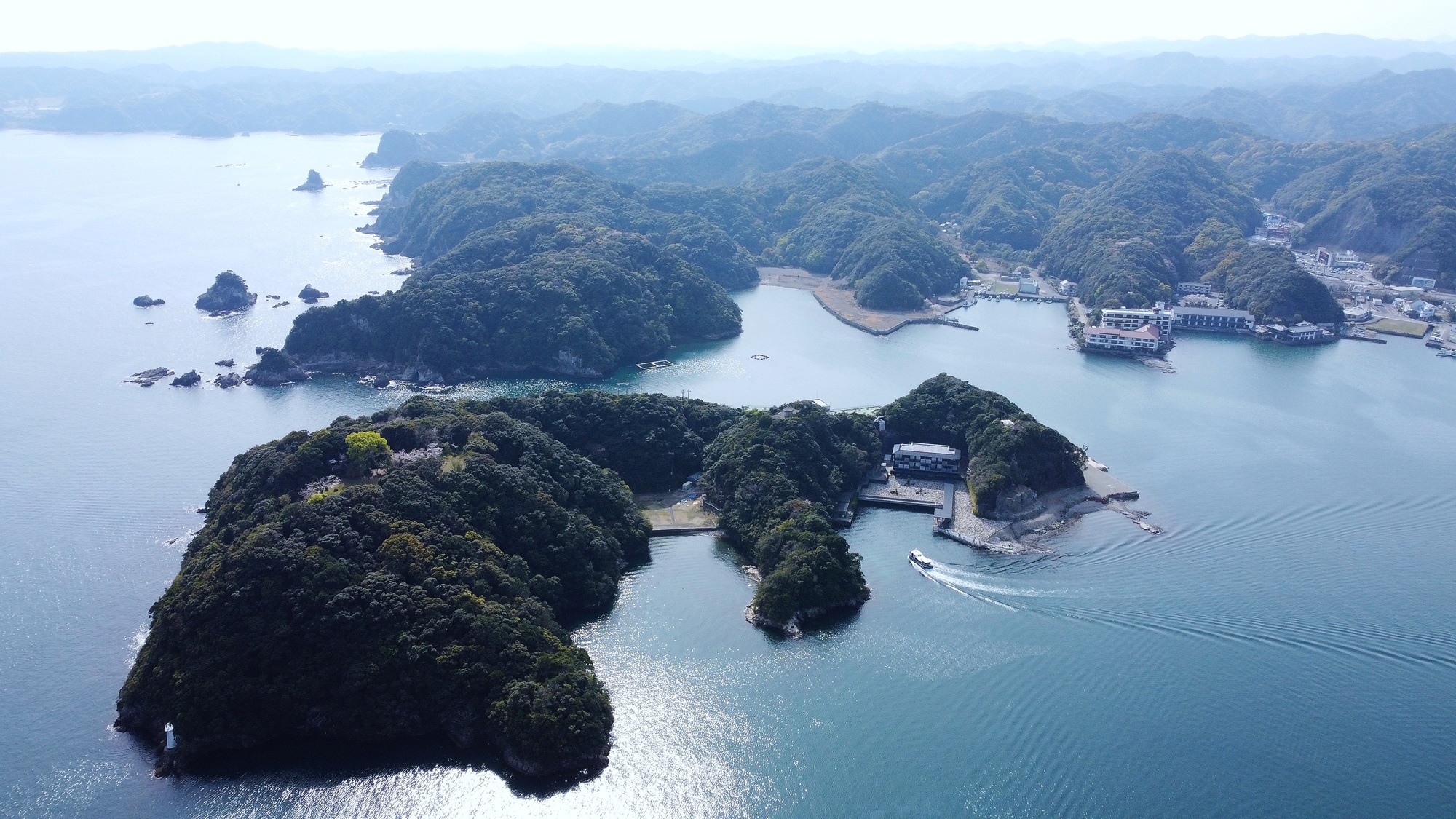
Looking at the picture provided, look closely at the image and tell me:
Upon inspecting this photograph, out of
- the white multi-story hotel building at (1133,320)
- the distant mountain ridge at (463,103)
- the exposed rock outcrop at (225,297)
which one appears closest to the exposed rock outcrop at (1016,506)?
the white multi-story hotel building at (1133,320)

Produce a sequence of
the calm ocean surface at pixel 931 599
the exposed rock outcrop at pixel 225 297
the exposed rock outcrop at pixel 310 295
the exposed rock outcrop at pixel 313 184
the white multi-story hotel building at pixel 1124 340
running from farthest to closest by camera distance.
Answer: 1. the exposed rock outcrop at pixel 313 184
2. the exposed rock outcrop at pixel 310 295
3. the exposed rock outcrop at pixel 225 297
4. the white multi-story hotel building at pixel 1124 340
5. the calm ocean surface at pixel 931 599

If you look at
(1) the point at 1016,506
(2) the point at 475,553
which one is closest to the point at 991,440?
(1) the point at 1016,506

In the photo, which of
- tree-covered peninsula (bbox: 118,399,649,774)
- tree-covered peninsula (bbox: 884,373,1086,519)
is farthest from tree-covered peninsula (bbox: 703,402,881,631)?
tree-covered peninsula (bbox: 118,399,649,774)

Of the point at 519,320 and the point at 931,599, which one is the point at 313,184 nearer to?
the point at 519,320

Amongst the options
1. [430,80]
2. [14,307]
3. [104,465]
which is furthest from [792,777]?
[430,80]

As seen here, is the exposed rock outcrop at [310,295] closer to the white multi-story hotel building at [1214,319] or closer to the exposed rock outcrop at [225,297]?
the exposed rock outcrop at [225,297]

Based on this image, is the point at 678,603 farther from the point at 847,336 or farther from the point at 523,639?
the point at 847,336

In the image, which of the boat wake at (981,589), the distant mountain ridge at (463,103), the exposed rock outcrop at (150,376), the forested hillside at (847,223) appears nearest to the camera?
the boat wake at (981,589)
